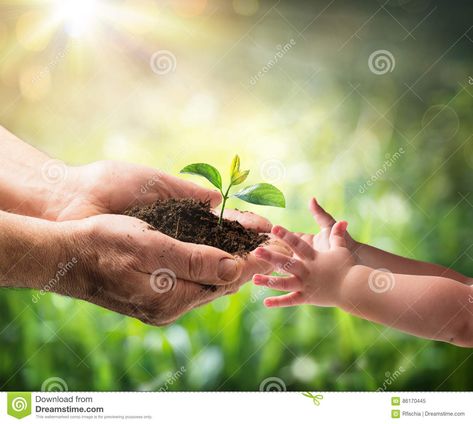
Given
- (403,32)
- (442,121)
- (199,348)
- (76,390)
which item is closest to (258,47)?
(403,32)

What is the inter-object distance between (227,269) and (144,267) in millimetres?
156

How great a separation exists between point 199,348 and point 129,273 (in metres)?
0.34

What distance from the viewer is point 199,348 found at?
4.93 feet

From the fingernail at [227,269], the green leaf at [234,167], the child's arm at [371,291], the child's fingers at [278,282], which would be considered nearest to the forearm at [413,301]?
the child's arm at [371,291]

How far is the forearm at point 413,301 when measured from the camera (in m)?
1.29

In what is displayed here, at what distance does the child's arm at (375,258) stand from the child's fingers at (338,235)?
0.15 feet

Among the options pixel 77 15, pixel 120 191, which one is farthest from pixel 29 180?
pixel 77 15

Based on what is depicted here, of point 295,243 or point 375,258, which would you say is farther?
point 375,258

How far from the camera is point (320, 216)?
1.41m

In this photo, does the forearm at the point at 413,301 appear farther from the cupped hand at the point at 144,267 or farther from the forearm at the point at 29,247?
the forearm at the point at 29,247

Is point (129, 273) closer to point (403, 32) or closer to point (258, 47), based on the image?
point (258, 47)
